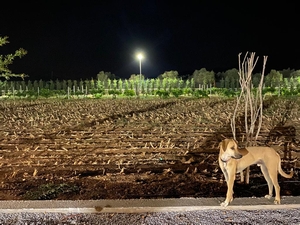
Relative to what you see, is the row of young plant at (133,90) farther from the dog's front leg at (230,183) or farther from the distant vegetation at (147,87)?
the dog's front leg at (230,183)

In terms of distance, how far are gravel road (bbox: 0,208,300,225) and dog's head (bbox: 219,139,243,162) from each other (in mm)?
563

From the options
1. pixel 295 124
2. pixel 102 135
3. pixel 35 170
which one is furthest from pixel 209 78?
pixel 35 170

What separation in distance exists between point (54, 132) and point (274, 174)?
7223mm

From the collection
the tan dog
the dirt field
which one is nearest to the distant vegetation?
the dirt field

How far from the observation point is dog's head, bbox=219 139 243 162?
140 inches

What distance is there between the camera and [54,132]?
984cm

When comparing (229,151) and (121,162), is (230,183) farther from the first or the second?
(121,162)

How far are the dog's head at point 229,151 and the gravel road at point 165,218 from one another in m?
0.56

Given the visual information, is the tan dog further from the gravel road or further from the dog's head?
the gravel road

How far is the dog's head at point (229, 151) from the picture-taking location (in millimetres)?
3544

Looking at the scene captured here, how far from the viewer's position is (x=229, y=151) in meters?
3.57

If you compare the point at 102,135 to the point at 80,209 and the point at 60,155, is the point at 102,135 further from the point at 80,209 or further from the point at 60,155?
the point at 80,209

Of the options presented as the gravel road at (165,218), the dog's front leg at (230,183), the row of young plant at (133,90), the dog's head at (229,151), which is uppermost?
the row of young plant at (133,90)

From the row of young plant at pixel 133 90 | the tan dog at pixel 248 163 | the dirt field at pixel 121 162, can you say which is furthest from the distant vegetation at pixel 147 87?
the tan dog at pixel 248 163
